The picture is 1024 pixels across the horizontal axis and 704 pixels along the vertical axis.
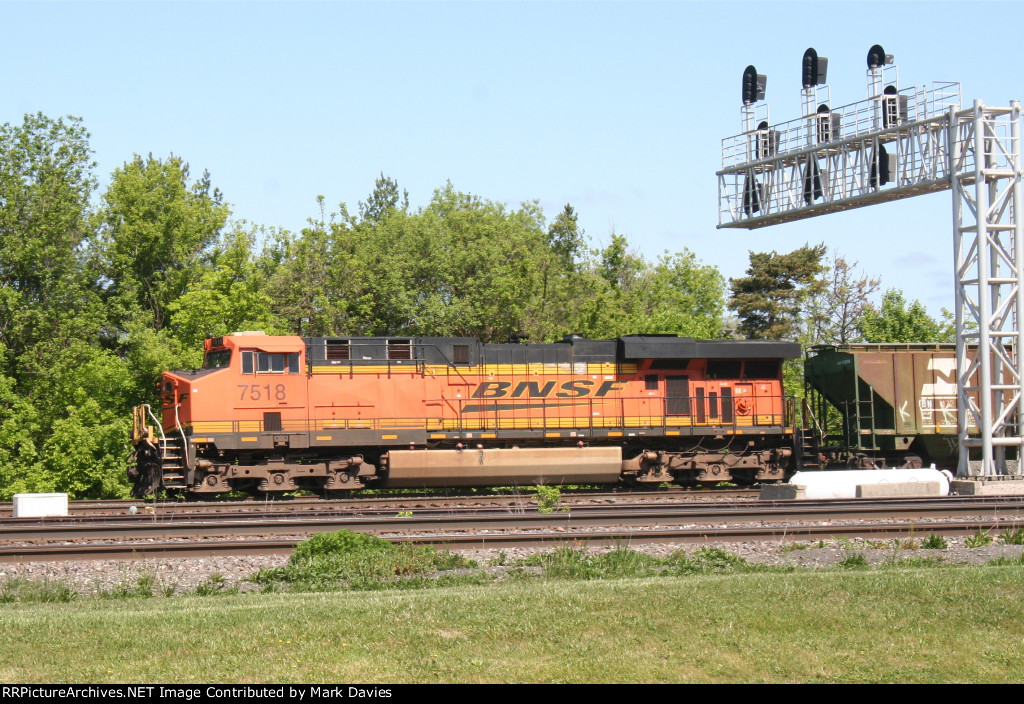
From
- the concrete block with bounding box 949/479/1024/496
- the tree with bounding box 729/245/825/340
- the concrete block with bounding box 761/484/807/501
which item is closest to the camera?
the concrete block with bounding box 761/484/807/501

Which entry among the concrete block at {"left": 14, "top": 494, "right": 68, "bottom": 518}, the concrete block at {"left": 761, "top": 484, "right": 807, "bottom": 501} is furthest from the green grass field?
the concrete block at {"left": 761, "top": 484, "right": 807, "bottom": 501}

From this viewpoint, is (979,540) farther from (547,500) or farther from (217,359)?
(217,359)

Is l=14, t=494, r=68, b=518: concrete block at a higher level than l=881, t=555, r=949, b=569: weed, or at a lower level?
higher

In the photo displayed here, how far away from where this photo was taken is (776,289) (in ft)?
191

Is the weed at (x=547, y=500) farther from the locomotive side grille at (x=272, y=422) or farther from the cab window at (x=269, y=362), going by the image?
the cab window at (x=269, y=362)

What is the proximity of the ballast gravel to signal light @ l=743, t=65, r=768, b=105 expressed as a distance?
13.9 metres

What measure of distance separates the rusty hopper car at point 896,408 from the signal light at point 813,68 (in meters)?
6.44

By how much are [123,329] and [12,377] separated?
4.57 metres

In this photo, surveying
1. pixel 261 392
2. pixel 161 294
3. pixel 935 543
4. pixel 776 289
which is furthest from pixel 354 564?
pixel 776 289

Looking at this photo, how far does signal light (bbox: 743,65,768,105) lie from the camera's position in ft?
80.9

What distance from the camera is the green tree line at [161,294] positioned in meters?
29.1

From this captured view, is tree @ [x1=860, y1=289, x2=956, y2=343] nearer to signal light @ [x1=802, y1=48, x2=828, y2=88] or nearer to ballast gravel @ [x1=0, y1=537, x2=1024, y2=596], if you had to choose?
signal light @ [x1=802, y1=48, x2=828, y2=88]

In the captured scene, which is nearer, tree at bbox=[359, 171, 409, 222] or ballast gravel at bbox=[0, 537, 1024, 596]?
ballast gravel at bbox=[0, 537, 1024, 596]

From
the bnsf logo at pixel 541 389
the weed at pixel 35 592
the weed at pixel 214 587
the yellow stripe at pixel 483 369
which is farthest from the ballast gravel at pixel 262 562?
the bnsf logo at pixel 541 389
